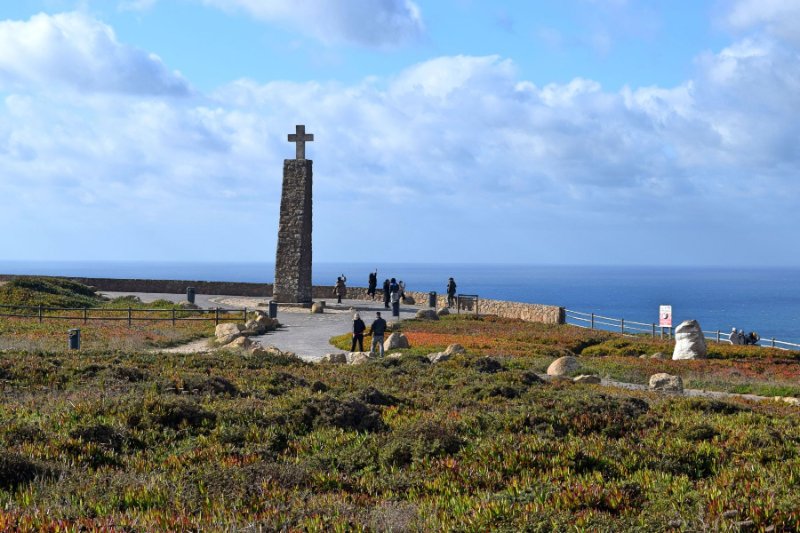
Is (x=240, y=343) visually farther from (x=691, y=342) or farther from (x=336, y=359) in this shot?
(x=691, y=342)

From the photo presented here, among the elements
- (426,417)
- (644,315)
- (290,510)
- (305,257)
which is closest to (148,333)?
(305,257)

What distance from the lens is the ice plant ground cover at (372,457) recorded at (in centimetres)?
652

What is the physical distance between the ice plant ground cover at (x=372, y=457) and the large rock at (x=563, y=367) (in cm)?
673

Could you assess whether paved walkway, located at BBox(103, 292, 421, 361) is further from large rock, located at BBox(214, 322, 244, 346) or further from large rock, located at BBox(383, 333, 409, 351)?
large rock, located at BBox(383, 333, 409, 351)

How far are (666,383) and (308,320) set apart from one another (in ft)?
73.7

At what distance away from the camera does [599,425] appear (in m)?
11.4

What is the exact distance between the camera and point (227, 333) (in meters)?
30.5

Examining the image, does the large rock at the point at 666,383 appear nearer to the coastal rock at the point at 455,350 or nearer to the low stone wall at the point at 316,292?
the coastal rock at the point at 455,350

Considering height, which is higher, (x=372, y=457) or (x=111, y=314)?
(x=372, y=457)

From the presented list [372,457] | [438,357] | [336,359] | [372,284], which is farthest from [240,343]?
[372,284]

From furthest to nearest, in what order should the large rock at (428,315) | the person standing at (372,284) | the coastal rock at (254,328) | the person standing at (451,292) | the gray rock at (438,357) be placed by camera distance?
the person standing at (372,284) → the person standing at (451,292) → the large rock at (428,315) → the coastal rock at (254,328) → the gray rock at (438,357)

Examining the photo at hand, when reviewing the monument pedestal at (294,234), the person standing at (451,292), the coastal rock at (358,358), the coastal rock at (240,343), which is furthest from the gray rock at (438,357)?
the person standing at (451,292)

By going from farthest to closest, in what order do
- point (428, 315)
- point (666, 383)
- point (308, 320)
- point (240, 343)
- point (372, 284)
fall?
point (372, 284), point (428, 315), point (308, 320), point (240, 343), point (666, 383)

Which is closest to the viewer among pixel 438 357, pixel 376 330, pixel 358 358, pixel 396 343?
pixel 358 358
